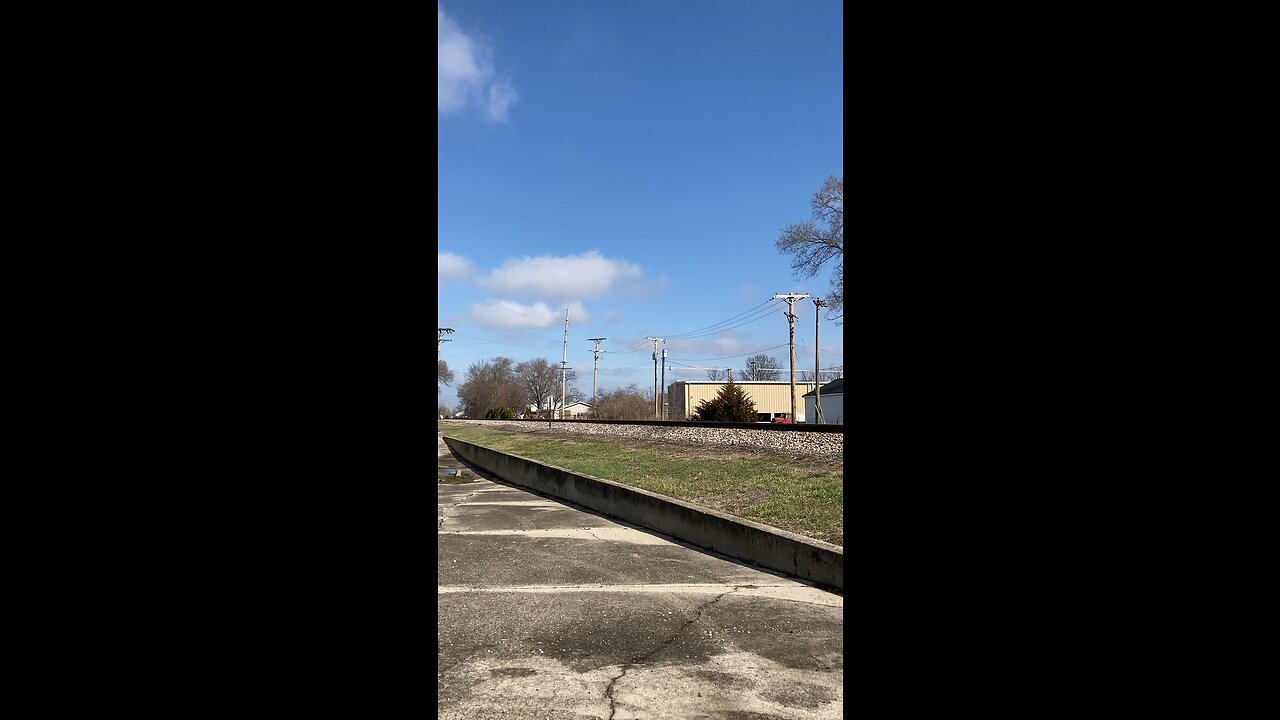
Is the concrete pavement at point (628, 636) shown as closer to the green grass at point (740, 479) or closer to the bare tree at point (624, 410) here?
the green grass at point (740, 479)

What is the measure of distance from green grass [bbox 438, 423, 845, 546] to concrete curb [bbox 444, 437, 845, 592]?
12.0 inches

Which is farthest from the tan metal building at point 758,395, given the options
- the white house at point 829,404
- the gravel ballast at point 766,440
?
the gravel ballast at point 766,440

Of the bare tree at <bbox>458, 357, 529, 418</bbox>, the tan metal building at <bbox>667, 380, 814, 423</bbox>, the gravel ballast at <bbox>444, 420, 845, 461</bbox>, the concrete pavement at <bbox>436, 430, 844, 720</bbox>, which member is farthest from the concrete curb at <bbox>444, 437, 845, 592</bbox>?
the bare tree at <bbox>458, 357, 529, 418</bbox>

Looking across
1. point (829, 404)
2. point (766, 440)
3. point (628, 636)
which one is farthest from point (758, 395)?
point (628, 636)

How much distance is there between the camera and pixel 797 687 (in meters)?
3.96

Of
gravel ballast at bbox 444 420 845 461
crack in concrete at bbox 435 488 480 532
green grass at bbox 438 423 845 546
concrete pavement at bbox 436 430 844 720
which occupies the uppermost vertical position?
gravel ballast at bbox 444 420 845 461

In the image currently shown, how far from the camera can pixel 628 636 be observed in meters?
4.88

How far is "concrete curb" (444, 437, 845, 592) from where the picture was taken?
6.51 metres

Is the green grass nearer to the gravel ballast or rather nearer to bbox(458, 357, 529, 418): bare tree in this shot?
the gravel ballast

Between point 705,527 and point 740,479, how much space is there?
3572 mm

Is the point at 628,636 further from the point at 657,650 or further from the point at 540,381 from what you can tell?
the point at 540,381
